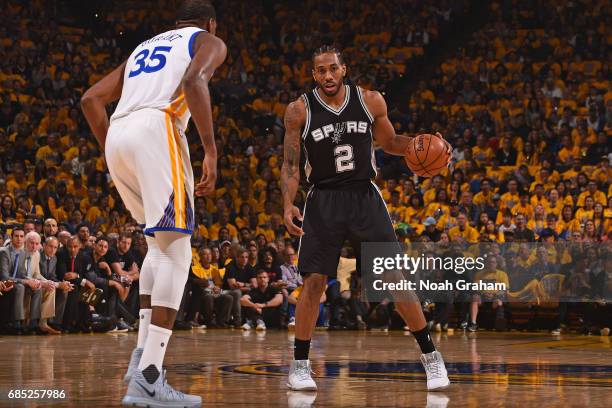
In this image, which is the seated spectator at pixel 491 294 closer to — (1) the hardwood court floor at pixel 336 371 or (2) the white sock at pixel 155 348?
(1) the hardwood court floor at pixel 336 371

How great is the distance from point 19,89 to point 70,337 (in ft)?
29.5

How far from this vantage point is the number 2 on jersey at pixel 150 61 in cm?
502

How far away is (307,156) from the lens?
633 centimetres

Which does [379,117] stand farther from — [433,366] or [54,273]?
[54,273]

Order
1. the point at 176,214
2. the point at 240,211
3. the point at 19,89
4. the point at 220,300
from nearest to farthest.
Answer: the point at 176,214, the point at 220,300, the point at 240,211, the point at 19,89

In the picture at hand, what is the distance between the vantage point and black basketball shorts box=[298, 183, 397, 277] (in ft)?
19.9

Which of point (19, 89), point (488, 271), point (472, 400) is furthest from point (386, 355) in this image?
point (19, 89)

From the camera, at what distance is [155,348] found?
4.70 metres

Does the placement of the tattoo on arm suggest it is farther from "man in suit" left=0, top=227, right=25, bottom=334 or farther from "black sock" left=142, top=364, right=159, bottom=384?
"man in suit" left=0, top=227, right=25, bottom=334

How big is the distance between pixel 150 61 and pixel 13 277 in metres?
8.26

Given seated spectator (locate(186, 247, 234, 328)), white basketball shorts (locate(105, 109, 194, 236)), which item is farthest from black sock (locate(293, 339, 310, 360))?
seated spectator (locate(186, 247, 234, 328))

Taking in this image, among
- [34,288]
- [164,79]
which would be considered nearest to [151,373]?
[164,79]

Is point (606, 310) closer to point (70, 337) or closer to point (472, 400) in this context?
point (70, 337)

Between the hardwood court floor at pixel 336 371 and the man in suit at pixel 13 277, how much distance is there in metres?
1.04
